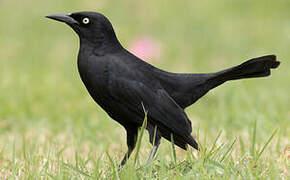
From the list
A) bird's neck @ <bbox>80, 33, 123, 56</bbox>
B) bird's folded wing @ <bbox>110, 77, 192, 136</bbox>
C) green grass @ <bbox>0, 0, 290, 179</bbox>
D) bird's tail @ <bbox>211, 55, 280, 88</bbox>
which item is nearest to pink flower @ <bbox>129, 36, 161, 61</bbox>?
green grass @ <bbox>0, 0, 290, 179</bbox>

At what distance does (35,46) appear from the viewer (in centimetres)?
1234

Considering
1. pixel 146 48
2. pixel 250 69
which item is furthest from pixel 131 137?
pixel 146 48

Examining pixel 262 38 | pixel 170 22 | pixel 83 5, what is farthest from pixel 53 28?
pixel 262 38

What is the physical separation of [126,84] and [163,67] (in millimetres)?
6605

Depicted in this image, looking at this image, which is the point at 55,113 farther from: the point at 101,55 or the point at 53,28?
the point at 53,28

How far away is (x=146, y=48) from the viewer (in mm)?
10766

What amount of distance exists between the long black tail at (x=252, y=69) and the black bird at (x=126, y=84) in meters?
0.01

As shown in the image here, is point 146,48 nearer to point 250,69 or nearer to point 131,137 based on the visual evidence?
point 250,69

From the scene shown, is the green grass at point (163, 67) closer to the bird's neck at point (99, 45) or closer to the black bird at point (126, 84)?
the black bird at point (126, 84)

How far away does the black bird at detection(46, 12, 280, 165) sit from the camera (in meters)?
4.55

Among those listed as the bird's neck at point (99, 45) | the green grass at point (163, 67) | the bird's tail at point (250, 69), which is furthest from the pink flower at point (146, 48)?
the bird's neck at point (99, 45)

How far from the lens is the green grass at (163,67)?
14.1 feet

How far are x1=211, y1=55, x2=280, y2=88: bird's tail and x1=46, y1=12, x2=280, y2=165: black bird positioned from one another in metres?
0.01

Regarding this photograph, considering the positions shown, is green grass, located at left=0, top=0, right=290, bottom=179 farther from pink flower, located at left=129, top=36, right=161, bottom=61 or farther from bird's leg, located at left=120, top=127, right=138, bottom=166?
pink flower, located at left=129, top=36, right=161, bottom=61
